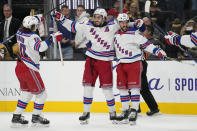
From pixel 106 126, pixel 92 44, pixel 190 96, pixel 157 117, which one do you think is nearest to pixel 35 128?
pixel 106 126

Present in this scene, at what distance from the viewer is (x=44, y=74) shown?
313 inches

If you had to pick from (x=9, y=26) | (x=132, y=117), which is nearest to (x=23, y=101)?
(x=132, y=117)

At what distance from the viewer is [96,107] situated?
25.6 ft

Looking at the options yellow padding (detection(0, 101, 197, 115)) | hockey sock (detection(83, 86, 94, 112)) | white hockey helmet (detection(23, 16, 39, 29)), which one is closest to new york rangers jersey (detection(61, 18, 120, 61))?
hockey sock (detection(83, 86, 94, 112))

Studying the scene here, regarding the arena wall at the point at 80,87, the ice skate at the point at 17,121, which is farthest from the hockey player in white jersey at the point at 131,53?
the ice skate at the point at 17,121

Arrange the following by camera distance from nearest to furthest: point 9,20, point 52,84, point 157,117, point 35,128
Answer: point 35,128
point 157,117
point 52,84
point 9,20

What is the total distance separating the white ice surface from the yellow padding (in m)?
0.15

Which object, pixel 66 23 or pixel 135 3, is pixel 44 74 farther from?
pixel 135 3

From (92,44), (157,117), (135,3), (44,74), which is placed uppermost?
(135,3)

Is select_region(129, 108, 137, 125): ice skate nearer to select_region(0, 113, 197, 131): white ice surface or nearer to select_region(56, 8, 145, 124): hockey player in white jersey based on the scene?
select_region(0, 113, 197, 131): white ice surface

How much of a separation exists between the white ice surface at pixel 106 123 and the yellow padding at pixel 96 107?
0.50ft

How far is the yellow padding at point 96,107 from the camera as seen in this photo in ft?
24.8

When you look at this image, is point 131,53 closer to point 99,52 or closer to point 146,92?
point 99,52

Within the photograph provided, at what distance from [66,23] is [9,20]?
Answer: 1.98 m
